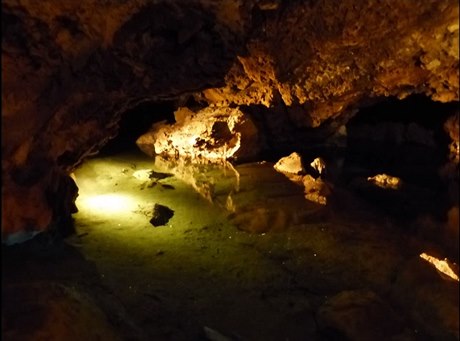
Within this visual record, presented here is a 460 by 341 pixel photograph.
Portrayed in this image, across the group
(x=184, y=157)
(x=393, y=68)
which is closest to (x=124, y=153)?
(x=184, y=157)

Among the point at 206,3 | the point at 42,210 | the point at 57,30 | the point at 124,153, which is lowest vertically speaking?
the point at 124,153

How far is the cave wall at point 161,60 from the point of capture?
4680 mm

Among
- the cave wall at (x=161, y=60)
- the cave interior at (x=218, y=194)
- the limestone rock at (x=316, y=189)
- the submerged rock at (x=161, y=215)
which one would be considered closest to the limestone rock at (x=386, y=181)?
the cave interior at (x=218, y=194)

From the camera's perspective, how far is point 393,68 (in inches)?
415

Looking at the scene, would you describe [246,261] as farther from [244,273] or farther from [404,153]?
[404,153]

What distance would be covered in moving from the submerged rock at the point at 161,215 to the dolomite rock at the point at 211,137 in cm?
530

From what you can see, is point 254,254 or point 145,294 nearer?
point 145,294

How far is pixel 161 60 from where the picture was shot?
6305 millimetres

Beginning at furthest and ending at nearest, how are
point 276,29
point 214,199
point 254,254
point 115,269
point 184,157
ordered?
point 184,157 → point 214,199 → point 276,29 → point 254,254 → point 115,269

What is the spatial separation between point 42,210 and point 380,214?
21.4 ft

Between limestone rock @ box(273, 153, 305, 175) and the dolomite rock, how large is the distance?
6.10 feet

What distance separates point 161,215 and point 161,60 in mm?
3432

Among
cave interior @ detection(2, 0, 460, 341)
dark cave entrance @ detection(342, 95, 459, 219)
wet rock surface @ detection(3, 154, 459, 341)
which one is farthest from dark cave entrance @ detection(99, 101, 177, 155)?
wet rock surface @ detection(3, 154, 459, 341)

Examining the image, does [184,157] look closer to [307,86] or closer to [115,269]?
[307,86]
